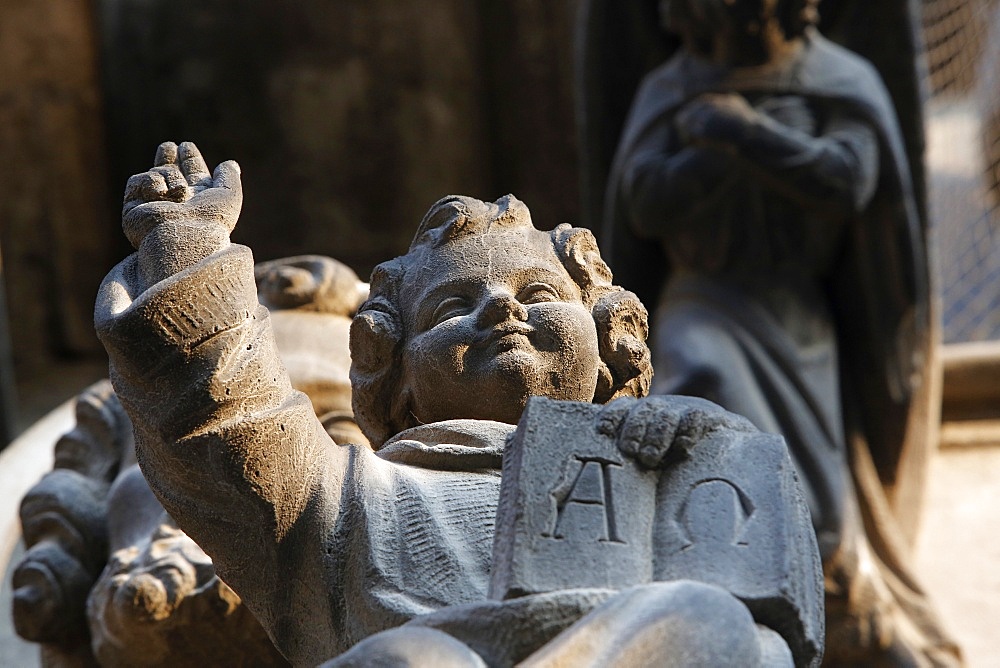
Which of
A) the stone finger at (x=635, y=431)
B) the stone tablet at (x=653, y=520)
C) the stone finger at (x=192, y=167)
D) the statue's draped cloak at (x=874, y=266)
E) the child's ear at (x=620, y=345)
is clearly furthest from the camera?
the statue's draped cloak at (x=874, y=266)

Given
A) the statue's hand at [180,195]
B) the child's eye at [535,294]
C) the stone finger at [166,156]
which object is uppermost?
the stone finger at [166,156]

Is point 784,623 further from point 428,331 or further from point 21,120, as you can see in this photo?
point 21,120

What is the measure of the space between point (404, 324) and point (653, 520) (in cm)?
60

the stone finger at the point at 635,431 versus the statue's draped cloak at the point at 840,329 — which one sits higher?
the stone finger at the point at 635,431

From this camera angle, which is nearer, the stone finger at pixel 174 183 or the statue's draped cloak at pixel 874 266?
the stone finger at pixel 174 183

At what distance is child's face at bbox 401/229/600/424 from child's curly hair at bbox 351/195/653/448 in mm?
22

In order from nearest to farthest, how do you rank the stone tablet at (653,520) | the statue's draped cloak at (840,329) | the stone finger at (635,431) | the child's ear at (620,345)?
→ the stone tablet at (653,520), the stone finger at (635,431), the child's ear at (620,345), the statue's draped cloak at (840,329)

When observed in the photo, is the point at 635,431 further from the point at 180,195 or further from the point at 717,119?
the point at 717,119

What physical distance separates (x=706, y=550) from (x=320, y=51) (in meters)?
5.88

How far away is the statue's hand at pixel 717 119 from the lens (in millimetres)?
4836

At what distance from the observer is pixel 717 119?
191 inches

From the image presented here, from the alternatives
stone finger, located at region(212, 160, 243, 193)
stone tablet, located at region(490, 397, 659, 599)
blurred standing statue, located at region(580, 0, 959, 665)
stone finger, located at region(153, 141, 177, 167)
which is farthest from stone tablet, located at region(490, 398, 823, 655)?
blurred standing statue, located at region(580, 0, 959, 665)

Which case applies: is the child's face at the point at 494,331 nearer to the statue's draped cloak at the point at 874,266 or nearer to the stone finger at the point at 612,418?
the stone finger at the point at 612,418

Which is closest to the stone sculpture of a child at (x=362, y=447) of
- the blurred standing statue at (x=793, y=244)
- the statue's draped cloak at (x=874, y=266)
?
the blurred standing statue at (x=793, y=244)
